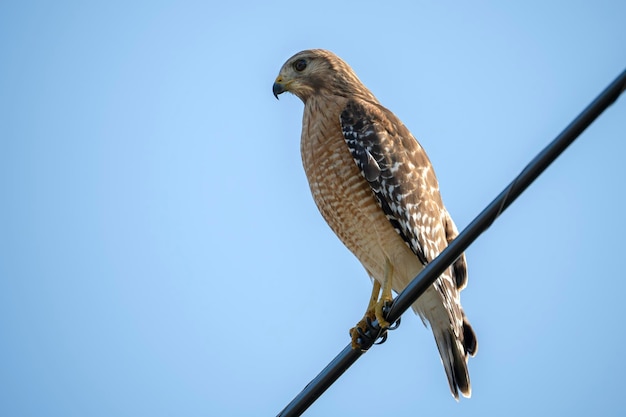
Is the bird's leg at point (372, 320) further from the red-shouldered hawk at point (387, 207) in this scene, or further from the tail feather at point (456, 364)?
the tail feather at point (456, 364)

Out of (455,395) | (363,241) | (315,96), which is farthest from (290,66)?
(455,395)

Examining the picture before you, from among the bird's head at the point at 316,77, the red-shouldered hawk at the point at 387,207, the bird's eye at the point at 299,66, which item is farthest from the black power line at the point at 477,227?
the bird's eye at the point at 299,66

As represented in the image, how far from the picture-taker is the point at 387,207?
635 cm

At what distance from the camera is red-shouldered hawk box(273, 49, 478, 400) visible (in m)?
6.33

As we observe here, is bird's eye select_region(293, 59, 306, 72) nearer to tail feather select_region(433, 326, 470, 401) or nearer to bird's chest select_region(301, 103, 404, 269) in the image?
bird's chest select_region(301, 103, 404, 269)

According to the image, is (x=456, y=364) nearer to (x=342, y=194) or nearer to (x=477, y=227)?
(x=342, y=194)

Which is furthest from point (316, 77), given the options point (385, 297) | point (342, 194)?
point (385, 297)

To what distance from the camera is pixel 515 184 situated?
3307 millimetres

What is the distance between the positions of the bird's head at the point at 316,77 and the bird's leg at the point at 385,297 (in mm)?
1700

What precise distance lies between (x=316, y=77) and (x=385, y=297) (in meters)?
2.25

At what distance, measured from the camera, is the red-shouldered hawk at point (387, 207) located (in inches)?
249

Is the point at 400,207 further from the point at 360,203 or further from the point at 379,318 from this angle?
the point at 379,318

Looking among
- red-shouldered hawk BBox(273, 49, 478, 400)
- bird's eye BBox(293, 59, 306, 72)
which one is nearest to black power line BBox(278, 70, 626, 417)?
red-shouldered hawk BBox(273, 49, 478, 400)

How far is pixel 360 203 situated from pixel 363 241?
1.07 feet
